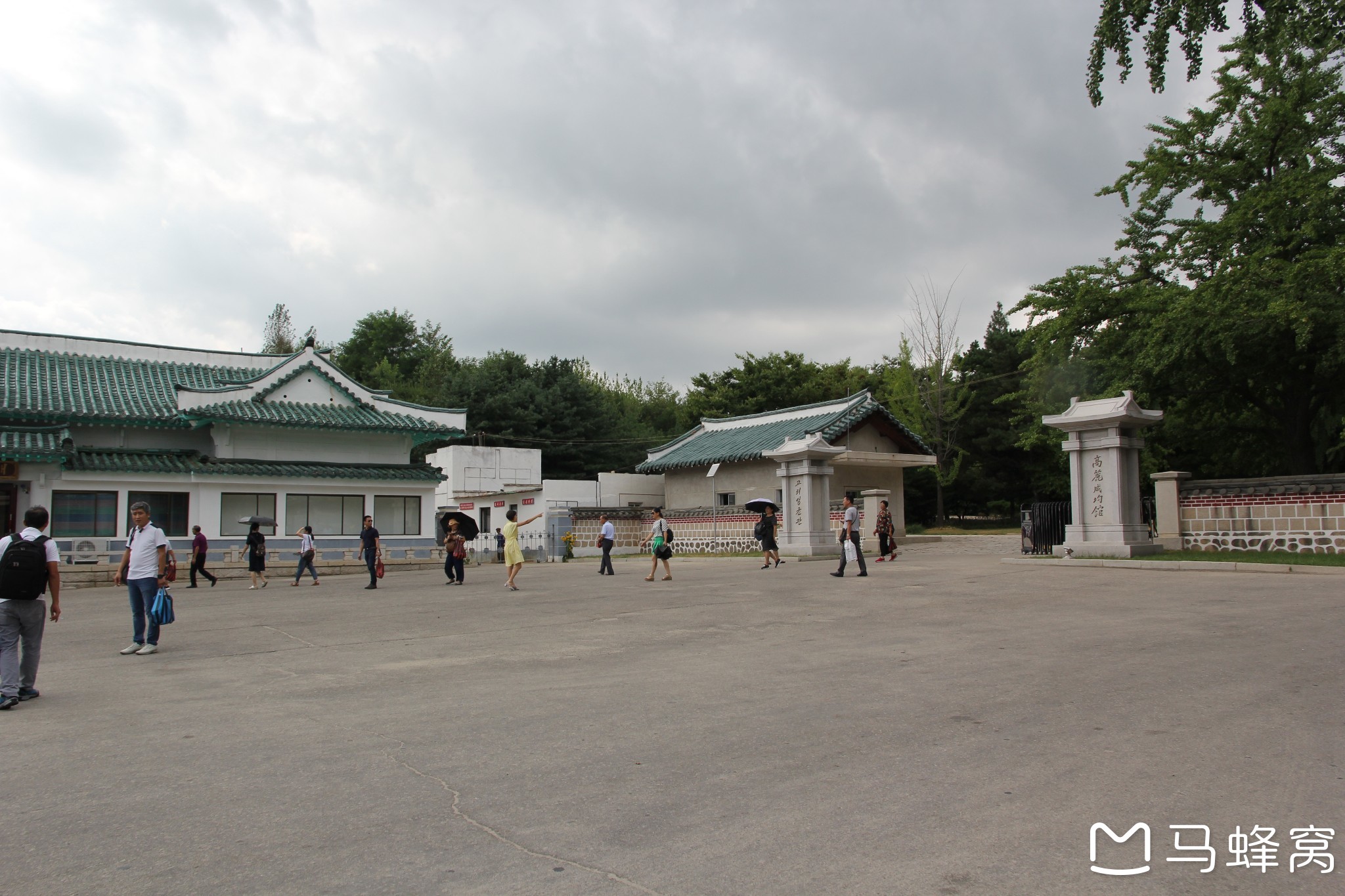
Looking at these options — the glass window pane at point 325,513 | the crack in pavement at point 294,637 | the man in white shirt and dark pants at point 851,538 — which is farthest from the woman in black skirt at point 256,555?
the man in white shirt and dark pants at point 851,538

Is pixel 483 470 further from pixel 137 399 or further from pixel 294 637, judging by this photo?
pixel 294 637

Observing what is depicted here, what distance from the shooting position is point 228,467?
30.1 metres

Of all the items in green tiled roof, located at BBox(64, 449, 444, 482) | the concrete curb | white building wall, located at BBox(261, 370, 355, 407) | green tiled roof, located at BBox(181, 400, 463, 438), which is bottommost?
the concrete curb

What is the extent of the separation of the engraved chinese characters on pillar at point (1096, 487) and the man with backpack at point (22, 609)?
19.7 m

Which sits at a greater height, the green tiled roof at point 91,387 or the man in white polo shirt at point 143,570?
the green tiled roof at point 91,387

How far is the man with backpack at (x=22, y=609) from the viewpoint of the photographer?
24.7 ft

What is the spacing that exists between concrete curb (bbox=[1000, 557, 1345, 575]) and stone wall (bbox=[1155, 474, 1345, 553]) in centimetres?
306

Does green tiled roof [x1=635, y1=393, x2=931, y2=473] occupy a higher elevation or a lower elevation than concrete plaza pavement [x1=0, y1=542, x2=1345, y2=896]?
higher

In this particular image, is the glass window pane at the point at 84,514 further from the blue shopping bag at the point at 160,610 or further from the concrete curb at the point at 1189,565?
the concrete curb at the point at 1189,565

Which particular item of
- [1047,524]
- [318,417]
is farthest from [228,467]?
[1047,524]

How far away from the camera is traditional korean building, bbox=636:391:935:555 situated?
114 ft

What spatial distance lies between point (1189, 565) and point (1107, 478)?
3.57 meters

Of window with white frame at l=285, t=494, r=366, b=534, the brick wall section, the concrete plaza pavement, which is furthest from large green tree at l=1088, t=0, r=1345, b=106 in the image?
window with white frame at l=285, t=494, r=366, b=534

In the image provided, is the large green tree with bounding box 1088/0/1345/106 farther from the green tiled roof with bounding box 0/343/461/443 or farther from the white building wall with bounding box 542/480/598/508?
the white building wall with bounding box 542/480/598/508
